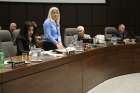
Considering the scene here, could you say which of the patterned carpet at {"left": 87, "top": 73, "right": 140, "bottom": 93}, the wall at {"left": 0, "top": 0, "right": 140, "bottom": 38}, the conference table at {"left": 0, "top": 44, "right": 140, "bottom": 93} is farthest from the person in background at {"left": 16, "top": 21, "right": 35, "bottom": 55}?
the wall at {"left": 0, "top": 0, "right": 140, "bottom": 38}

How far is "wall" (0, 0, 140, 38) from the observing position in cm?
974

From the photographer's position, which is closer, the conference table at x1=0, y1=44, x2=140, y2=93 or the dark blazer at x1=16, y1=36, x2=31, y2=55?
the conference table at x1=0, y1=44, x2=140, y2=93

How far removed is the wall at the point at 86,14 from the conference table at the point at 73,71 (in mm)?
3355

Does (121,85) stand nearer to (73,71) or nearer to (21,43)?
(73,71)

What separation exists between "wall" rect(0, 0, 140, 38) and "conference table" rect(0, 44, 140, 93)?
3355 millimetres

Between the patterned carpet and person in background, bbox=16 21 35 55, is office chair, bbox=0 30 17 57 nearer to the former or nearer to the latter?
person in background, bbox=16 21 35 55

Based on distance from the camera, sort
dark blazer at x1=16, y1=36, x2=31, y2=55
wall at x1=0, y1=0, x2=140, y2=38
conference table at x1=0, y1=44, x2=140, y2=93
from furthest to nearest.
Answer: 1. wall at x1=0, y1=0, x2=140, y2=38
2. dark blazer at x1=16, y1=36, x2=31, y2=55
3. conference table at x1=0, y1=44, x2=140, y2=93

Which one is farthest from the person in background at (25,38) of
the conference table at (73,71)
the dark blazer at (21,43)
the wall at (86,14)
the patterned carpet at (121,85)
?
the wall at (86,14)

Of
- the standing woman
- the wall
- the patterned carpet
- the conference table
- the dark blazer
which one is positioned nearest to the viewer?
the conference table

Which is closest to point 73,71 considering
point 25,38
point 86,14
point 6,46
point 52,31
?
point 25,38

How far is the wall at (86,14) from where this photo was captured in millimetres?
9742

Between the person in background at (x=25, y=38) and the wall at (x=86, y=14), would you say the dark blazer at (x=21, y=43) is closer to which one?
the person in background at (x=25, y=38)

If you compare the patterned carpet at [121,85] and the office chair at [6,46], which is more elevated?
the office chair at [6,46]

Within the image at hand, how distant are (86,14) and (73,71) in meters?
5.90
